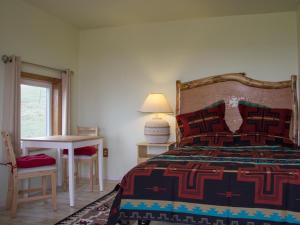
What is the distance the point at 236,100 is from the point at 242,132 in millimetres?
654

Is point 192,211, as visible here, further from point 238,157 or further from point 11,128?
point 11,128

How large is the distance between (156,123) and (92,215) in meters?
1.59

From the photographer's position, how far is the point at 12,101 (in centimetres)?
343

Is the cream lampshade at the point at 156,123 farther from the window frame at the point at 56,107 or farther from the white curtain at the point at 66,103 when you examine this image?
the window frame at the point at 56,107

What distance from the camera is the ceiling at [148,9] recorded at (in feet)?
12.2

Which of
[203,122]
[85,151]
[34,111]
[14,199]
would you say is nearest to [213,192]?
[203,122]

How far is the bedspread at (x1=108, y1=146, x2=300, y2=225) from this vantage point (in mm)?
1924

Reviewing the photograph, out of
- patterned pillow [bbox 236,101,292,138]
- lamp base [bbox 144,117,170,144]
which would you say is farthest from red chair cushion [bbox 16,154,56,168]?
patterned pillow [bbox 236,101,292,138]

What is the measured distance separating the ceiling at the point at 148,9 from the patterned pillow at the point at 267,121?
1.33m

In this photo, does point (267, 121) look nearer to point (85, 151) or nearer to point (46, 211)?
point (85, 151)

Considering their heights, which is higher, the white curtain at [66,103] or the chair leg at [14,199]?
the white curtain at [66,103]

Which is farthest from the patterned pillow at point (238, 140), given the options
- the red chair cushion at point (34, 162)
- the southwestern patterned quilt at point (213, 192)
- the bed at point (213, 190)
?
the red chair cushion at point (34, 162)

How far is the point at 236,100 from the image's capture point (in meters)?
4.16

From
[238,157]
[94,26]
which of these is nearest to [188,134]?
[238,157]
